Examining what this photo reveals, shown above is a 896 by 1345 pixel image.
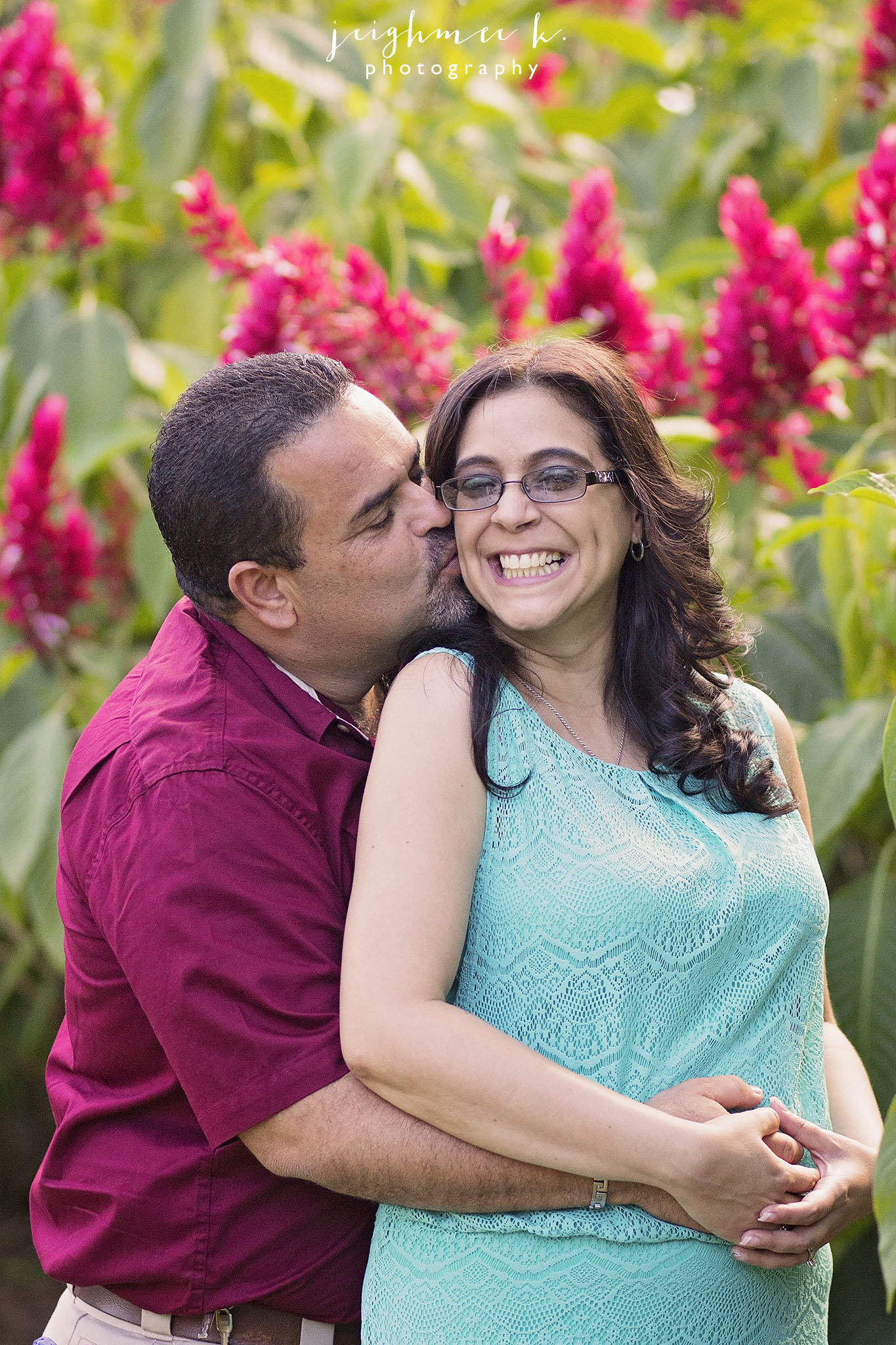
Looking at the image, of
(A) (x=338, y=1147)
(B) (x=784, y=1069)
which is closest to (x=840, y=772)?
(B) (x=784, y=1069)

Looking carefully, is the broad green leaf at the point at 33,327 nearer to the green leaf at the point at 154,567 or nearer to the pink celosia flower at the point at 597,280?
the green leaf at the point at 154,567

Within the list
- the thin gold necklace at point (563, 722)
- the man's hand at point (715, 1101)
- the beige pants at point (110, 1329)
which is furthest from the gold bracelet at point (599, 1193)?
the thin gold necklace at point (563, 722)

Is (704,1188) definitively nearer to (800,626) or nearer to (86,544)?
(800,626)

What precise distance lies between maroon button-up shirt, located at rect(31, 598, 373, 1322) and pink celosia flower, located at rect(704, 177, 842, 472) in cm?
126

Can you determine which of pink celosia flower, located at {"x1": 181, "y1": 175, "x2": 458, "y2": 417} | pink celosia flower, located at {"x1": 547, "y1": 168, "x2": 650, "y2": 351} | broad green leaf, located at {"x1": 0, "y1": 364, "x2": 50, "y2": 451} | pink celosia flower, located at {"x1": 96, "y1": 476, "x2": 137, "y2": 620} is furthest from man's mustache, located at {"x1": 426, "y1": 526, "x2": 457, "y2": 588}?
broad green leaf, located at {"x1": 0, "y1": 364, "x2": 50, "y2": 451}

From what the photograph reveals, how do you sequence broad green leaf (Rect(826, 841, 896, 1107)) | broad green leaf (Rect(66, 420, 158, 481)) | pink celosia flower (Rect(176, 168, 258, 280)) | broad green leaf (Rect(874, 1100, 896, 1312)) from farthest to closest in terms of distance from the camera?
broad green leaf (Rect(66, 420, 158, 481)) < pink celosia flower (Rect(176, 168, 258, 280)) < broad green leaf (Rect(826, 841, 896, 1107)) < broad green leaf (Rect(874, 1100, 896, 1312))

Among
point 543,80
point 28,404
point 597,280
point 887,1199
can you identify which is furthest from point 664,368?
point 543,80

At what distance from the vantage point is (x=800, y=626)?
294 cm

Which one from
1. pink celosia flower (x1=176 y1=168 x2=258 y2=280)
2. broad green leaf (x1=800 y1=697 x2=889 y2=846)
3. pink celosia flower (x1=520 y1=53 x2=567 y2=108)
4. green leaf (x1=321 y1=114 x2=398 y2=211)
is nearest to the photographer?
broad green leaf (x1=800 y1=697 x2=889 y2=846)

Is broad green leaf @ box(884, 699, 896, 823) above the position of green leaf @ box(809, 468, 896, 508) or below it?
below

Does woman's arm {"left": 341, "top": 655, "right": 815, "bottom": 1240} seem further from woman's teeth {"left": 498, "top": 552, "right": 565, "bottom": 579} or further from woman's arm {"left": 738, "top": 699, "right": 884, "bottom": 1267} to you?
woman's teeth {"left": 498, "top": 552, "right": 565, "bottom": 579}

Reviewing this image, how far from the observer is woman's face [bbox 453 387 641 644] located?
191 cm

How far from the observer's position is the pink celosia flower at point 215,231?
2.97 metres

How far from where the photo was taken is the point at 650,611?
2.12 metres
